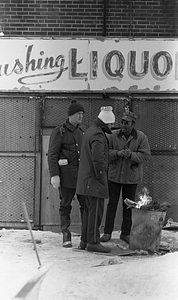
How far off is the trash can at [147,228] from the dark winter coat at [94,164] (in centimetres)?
61

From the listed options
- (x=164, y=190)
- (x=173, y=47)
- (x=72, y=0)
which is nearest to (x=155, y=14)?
(x=173, y=47)

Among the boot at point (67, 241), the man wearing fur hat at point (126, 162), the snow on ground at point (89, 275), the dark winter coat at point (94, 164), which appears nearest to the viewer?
the snow on ground at point (89, 275)

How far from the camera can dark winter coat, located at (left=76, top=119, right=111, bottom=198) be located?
308 inches

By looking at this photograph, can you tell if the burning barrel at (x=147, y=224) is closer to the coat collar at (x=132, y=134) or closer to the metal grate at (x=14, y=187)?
the coat collar at (x=132, y=134)

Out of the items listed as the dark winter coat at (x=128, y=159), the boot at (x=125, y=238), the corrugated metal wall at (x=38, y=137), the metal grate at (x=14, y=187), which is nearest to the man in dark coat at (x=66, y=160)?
the dark winter coat at (x=128, y=159)

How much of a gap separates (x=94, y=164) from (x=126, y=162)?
104 cm

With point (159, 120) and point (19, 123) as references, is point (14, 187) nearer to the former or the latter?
point (19, 123)

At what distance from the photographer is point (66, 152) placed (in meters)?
8.43

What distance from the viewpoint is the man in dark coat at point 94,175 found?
784 centimetres

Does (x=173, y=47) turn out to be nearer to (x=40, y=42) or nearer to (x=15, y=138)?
(x=40, y=42)

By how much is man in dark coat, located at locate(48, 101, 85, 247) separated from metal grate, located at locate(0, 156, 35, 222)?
6.55ft

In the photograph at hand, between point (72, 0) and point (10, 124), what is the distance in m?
Answer: 2.39

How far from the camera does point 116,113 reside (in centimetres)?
1031

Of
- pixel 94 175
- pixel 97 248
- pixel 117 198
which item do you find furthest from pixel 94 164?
pixel 117 198
